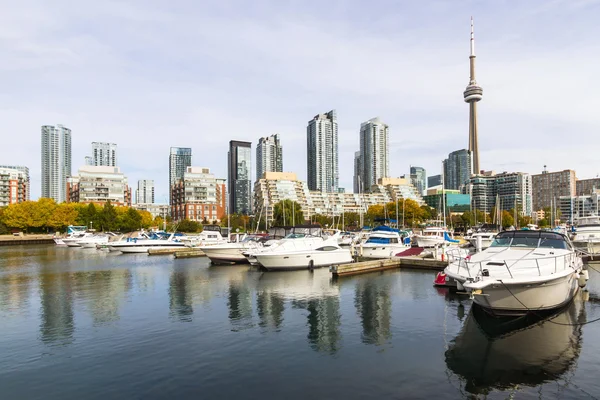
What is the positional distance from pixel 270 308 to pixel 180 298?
6.31 meters

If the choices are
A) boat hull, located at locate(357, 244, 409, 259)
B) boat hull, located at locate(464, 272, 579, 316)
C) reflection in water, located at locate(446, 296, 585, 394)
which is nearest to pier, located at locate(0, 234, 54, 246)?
boat hull, located at locate(357, 244, 409, 259)

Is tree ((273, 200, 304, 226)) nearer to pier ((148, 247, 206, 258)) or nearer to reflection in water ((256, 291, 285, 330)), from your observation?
pier ((148, 247, 206, 258))

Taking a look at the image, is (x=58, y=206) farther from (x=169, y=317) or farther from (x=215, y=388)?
(x=215, y=388)

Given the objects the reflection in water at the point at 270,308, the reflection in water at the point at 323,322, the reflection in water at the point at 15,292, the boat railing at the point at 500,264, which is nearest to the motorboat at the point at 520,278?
the boat railing at the point at 500,264

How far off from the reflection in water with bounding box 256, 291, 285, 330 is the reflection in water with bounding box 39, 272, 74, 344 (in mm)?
8224

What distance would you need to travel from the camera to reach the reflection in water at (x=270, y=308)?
1922 cm

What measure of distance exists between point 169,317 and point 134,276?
16.5 m

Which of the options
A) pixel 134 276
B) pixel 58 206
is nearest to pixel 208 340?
pixel 134 276

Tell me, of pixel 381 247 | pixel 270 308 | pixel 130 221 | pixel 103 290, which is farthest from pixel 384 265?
pixel 130 221

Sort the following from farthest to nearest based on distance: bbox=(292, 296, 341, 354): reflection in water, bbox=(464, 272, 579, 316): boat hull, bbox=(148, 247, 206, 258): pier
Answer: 1. bbox=(148, 247, 206, 258): pier
2. bbox=(464, 272, 579, 316): boat hull
3. bbox=(292, 296, 341, 354): reflection in water

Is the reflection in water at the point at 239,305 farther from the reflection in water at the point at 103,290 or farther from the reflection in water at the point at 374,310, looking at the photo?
the reflection in water at the point at 103,290

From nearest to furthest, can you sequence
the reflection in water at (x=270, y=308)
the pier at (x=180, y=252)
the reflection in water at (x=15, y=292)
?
1. the reflection in water at (x=270, y=308)
2. the reflection in water at (x=15, y=292)
3. the pier at (x=180, y=252)

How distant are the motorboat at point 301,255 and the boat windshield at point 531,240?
60.0ft

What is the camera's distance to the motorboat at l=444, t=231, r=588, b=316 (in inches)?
634
